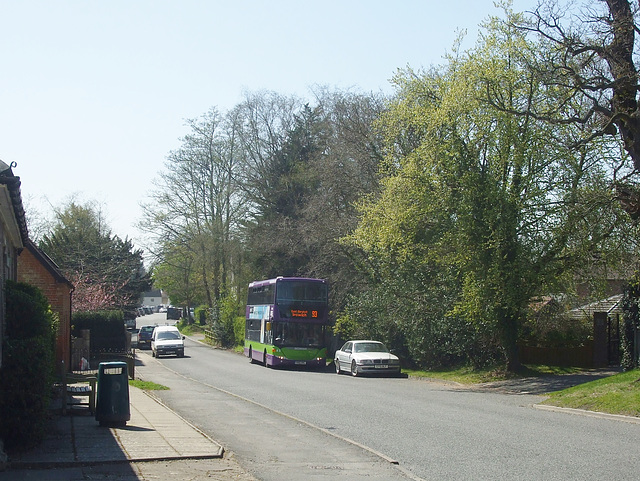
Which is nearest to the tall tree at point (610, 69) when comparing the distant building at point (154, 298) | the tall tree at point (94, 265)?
the tall tree at point (94, 265)

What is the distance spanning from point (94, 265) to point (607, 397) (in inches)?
1342

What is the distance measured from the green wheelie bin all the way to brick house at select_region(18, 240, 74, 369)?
12.0 metres

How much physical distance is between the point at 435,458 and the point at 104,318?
26.0m

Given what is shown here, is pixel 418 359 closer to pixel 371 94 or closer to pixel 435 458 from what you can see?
pixel 371 94

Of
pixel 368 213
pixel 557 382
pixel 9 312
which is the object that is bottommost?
pixel 557 382

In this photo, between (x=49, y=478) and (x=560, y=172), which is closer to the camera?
(x=49, y=478)

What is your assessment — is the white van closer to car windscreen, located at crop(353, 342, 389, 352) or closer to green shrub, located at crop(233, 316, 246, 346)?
green shrub, located at crop(233, 316, 246, 346)

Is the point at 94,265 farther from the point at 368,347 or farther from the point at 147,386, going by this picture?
the point at 147,386

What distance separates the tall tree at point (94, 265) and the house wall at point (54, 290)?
1188 cm

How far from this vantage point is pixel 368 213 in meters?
30.1

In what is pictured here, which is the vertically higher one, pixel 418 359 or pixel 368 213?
pixel 368 213

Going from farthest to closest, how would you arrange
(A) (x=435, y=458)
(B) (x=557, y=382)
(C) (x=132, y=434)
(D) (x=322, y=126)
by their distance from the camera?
1. (D) (x=322, y=126)
2. (B) (x=557, y=382)
3. (C) (x=132, y=434)
4. (A) (x=435, y=458)

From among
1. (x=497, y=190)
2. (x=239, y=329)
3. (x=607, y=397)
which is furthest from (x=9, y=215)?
(x=239, y=329)

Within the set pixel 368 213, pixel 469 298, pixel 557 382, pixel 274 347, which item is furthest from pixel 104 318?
pixel 557 382
